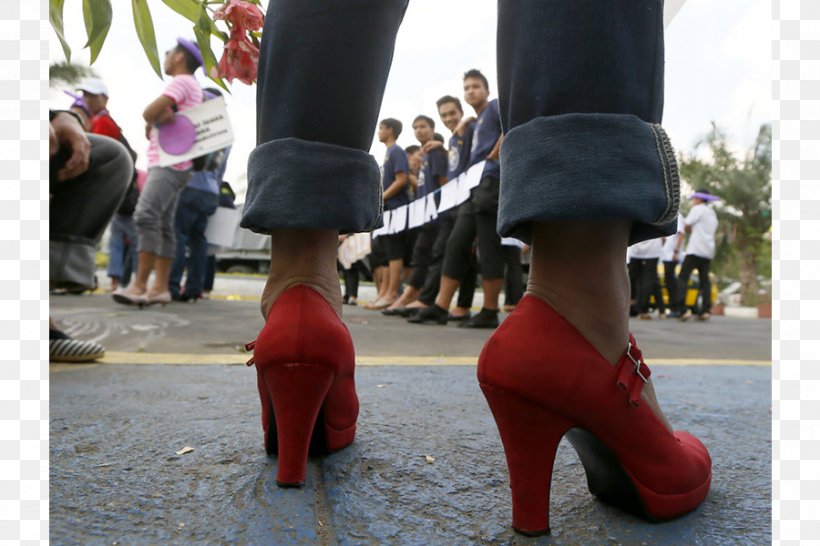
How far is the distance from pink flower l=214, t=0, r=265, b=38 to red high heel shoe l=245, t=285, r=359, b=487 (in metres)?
0.43

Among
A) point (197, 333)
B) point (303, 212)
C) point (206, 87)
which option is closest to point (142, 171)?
point (206, 87)

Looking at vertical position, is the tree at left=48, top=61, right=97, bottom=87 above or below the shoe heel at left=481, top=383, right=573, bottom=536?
above

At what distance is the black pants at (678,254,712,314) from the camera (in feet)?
23.6

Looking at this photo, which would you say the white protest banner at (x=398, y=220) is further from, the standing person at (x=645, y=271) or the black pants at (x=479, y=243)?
the standing person at (x=645, y=271)

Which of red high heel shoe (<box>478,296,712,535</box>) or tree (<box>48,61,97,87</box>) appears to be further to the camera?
tree (<box>48,61,97,87</box>)

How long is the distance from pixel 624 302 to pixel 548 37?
1.02ft

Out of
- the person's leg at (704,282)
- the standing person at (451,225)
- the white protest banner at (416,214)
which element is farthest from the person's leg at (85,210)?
the person's leg at (704,282)

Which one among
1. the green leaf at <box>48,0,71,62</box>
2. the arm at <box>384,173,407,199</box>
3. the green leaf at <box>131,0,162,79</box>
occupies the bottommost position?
the green leaf at <box>48,0,71,62</box>

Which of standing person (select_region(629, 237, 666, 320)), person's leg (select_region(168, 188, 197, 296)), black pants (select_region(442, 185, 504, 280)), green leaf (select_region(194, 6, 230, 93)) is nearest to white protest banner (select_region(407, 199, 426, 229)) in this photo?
black pants (select_region(442, 185, 504, 280))

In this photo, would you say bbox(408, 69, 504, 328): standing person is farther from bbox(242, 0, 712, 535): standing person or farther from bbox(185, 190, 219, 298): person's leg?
bbox(242, 0, 712, 535): standing person

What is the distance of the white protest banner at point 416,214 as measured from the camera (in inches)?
213

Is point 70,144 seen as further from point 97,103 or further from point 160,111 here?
point 97,103

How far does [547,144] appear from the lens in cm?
61

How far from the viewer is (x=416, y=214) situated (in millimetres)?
5574
